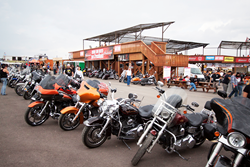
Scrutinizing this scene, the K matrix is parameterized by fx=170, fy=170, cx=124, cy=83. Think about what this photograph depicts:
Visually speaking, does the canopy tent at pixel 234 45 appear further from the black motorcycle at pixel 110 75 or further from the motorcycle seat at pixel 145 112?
the motorcycle seat at pixel 145 112

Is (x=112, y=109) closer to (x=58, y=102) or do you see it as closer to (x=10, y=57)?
(x=58, y=102)

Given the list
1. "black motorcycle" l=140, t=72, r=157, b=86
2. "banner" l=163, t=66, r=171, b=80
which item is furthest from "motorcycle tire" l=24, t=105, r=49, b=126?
"banner" l=163, t=66, r=171, b=80

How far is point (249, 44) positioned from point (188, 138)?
37865 millimetres

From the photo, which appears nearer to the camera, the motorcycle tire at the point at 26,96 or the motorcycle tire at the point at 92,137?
the motorcycle tire at the point at 92,137

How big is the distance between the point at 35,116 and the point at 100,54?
864 inches

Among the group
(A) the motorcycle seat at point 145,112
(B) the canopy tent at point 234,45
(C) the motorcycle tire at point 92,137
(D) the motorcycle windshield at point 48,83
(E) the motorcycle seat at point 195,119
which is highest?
(B) the canopy tent at point 234,45

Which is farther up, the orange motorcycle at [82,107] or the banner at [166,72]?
the banner at [166,72]

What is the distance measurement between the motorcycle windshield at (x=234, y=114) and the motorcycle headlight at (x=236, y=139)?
2.1 inches

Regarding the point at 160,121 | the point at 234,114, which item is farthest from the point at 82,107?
the point at 234,114

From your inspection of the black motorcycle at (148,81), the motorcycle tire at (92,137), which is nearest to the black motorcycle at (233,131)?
the motorcycle tire at (92,137)

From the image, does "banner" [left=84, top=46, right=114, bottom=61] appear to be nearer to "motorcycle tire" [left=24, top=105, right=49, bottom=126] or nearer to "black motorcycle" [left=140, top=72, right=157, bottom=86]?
"black motorcycle" [left=140, top=72, right=157, bottom=86]

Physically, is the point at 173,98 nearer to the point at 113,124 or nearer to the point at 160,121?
the point at 160,121

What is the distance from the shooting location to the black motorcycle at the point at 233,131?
1.86 m

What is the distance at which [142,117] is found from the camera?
147 inches
